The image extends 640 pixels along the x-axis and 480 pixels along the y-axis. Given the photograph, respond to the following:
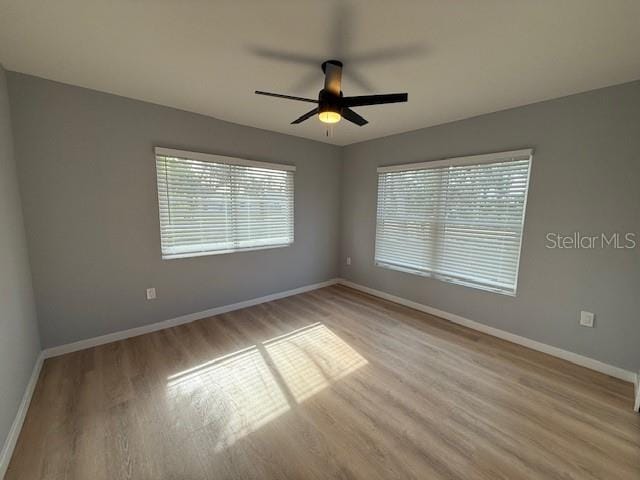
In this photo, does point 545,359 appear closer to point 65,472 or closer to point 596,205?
point 596,205

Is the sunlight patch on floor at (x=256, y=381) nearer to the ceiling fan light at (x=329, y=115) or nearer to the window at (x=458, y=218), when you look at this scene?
the window at (x=458, y=218)

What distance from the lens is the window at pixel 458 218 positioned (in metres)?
2.57

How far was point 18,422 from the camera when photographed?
60.0 inches

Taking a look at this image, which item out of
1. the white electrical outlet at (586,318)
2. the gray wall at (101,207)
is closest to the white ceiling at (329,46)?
the gray wall at (101,207)

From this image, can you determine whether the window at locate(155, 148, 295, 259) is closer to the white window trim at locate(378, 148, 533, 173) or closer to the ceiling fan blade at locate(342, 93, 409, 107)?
the white window trim at locate(378, 148, 533, 173)

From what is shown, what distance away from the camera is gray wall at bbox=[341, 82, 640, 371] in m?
2.01

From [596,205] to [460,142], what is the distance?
133 cm

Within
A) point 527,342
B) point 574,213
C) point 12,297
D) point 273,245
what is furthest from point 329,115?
point 527,342

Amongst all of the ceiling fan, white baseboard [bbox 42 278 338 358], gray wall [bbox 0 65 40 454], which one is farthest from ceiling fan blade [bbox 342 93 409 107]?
white baseboard [bbox 42 278 338 358]

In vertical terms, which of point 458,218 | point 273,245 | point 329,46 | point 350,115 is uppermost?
point 329,46

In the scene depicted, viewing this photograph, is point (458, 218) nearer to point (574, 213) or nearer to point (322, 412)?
point (574, 213)

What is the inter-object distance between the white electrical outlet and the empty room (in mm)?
18

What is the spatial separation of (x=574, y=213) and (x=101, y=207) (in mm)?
4290

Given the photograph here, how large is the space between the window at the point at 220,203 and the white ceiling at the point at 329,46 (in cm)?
72
